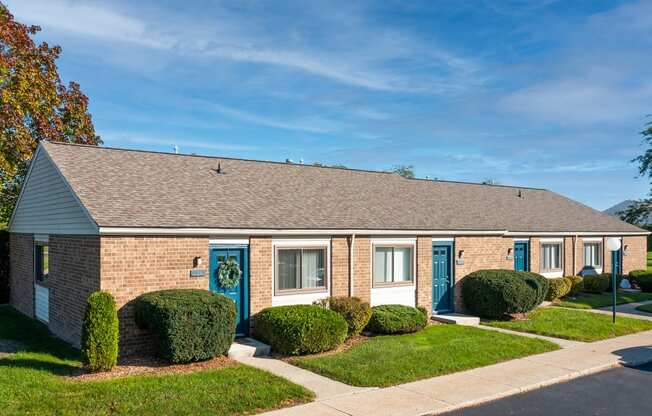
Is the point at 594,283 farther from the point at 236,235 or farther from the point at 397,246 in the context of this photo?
the point at 236,235

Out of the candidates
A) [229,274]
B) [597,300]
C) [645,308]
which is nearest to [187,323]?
[229,274]

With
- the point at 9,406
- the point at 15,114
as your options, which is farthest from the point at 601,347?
the point at 15,114

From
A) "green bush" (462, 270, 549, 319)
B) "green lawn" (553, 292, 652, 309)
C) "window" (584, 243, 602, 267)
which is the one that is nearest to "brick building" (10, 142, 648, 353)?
"green bush" (462, 270, 549, 319)

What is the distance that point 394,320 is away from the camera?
1480 centimetres

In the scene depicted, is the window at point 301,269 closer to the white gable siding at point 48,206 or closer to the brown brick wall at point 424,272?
the brown brick wall at point 424,272

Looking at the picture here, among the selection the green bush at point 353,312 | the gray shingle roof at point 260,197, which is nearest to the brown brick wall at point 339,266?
the gray shingle roof at point 260,197

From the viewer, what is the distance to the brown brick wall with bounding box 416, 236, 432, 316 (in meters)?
17.3

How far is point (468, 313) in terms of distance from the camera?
18.1 m

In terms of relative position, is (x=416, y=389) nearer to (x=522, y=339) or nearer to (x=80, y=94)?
(x=522, y=339)

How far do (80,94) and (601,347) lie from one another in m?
27.2

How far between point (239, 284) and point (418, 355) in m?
4.74

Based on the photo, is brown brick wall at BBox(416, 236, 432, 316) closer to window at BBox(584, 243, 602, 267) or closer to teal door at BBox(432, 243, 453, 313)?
teal door at BBox(432, 243, 453, 313)

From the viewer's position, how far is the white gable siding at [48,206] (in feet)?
41.9

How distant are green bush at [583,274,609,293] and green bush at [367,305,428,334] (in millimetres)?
12640
